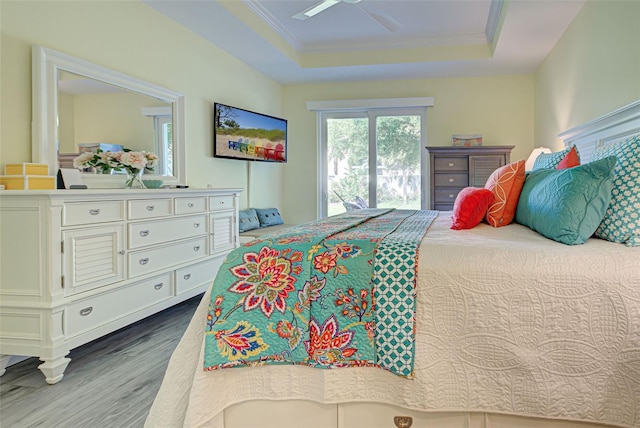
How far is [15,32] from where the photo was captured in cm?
232

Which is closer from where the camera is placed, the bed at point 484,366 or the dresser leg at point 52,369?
the bed at point 484,366

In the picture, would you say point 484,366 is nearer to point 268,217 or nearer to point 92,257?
point 92,257

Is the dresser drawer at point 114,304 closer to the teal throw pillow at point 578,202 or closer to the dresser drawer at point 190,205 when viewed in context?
the dresser drawer at point 190,205

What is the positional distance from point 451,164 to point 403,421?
4059mm

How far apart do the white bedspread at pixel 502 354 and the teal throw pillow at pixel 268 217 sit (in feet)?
12.3

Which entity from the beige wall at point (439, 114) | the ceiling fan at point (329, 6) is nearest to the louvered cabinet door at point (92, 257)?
the ceiling fan at point (329, 6)

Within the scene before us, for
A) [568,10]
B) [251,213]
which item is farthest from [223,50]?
[568,10]

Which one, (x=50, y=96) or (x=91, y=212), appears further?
(x=50, y=96)

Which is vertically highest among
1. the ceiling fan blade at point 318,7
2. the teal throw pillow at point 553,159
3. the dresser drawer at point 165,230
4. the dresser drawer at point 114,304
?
the ceiling fan blade at point 318,7

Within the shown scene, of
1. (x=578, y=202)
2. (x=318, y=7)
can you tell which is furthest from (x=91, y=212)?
(x=578, y=202)

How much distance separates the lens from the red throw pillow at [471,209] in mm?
1996

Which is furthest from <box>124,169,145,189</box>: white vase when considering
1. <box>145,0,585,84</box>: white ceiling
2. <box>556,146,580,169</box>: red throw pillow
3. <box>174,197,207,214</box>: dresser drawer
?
<box>556,146,580,169</box>: red throw pillow

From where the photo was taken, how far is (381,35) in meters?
4.65

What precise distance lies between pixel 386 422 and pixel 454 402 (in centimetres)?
23
